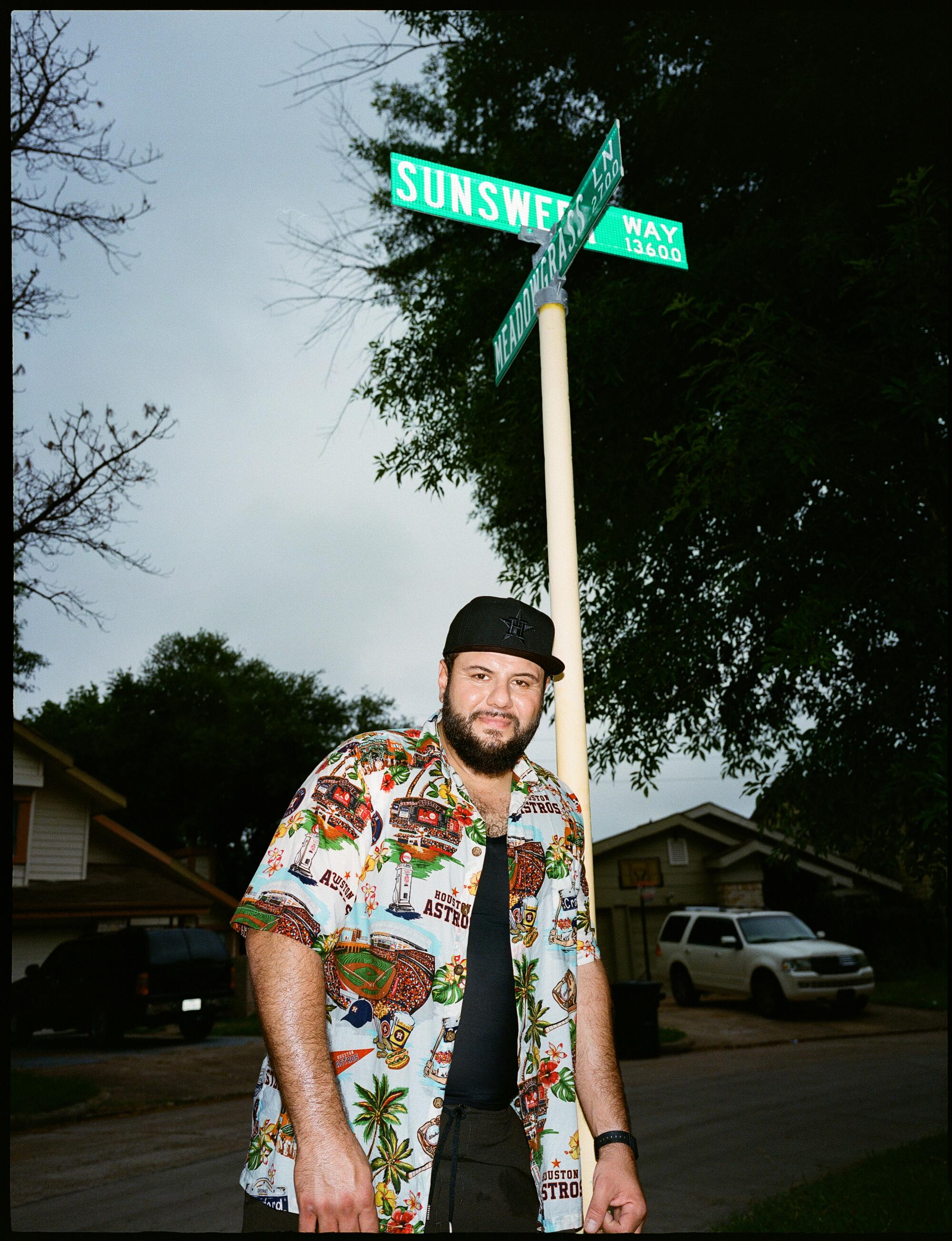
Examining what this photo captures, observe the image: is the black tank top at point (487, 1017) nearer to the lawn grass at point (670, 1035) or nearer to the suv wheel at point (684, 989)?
the lawn grass at point (670, 1035)

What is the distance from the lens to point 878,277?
6391 millimetres

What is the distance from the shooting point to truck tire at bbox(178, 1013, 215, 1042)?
63.8 feet

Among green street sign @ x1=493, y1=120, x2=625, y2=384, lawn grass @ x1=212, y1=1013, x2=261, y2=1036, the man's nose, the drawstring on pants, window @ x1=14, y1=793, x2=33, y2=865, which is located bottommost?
lawn grass @ x1=212, y1=1013, x2=261, y2=1036

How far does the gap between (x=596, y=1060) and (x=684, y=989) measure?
2367 centimetres

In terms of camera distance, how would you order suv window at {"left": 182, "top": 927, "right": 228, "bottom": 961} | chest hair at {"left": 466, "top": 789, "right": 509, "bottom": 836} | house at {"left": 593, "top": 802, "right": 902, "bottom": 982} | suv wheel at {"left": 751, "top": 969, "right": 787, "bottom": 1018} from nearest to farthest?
1. chest hair at {"left": 466, "top": 789, "right": 509, "bottom": 836}
2. suv window at {"left": 182, "top": 927, "right": 228, "bottom": 961}
3. suv wheel at {"left": 751, "top": 969, "right": 787, "bottom": 1018}
4. house at {"left": 593, "top": 802, "right": 902, "bottom": 982}

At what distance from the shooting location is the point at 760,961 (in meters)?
21.4

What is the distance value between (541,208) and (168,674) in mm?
48174

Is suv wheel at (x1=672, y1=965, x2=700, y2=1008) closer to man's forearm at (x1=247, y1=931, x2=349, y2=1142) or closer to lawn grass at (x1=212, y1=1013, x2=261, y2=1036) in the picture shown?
lawn grass at (x1=212, y1=1013, x2=261, y2=1036)

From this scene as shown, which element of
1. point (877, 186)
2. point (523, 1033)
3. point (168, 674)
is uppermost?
point (168, 674)

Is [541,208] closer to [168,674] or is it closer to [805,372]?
[805,372]

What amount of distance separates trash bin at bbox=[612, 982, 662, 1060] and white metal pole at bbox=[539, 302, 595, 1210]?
1404cm

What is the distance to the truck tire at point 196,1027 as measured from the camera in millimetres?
19444

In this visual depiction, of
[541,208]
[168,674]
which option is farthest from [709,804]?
[541,208]

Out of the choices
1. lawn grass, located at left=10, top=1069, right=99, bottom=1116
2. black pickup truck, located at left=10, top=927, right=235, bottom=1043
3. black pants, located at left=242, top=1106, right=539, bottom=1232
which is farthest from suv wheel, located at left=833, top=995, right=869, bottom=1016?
black pants, located at left=242, top=1106, right=539, bottom=1232
